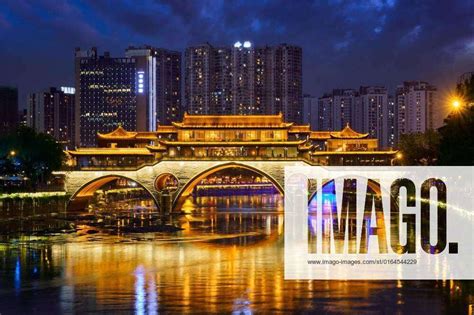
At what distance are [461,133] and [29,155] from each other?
1721 inches

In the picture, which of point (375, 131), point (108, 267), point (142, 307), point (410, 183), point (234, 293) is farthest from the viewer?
point (375, 131)

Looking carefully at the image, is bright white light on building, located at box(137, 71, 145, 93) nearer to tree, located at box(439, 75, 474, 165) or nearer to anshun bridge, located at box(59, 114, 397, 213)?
anshun bridge, located at box(59, 114, 397, 213)

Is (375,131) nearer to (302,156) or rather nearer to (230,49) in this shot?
(230,49)

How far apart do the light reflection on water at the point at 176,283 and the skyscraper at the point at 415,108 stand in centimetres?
11768

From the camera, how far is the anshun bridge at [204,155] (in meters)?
73.3

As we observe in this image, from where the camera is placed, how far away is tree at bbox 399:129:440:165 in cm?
6736

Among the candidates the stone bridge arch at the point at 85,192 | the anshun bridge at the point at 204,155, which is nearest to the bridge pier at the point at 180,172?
the anshun bridge at the point at 204,155

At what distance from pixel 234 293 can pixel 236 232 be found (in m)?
26.8

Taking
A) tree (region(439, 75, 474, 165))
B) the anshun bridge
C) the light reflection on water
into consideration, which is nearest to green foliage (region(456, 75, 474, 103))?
tree (region(439, 75, 474, 165))

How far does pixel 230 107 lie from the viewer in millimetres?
170625

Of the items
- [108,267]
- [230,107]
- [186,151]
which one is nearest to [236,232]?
[108,267]

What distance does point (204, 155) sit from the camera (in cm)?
7775

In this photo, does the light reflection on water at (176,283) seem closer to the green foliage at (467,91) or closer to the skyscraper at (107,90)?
the green foliage at (467,91)

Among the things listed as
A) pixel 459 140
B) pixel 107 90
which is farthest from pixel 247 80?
pixel 459 140
